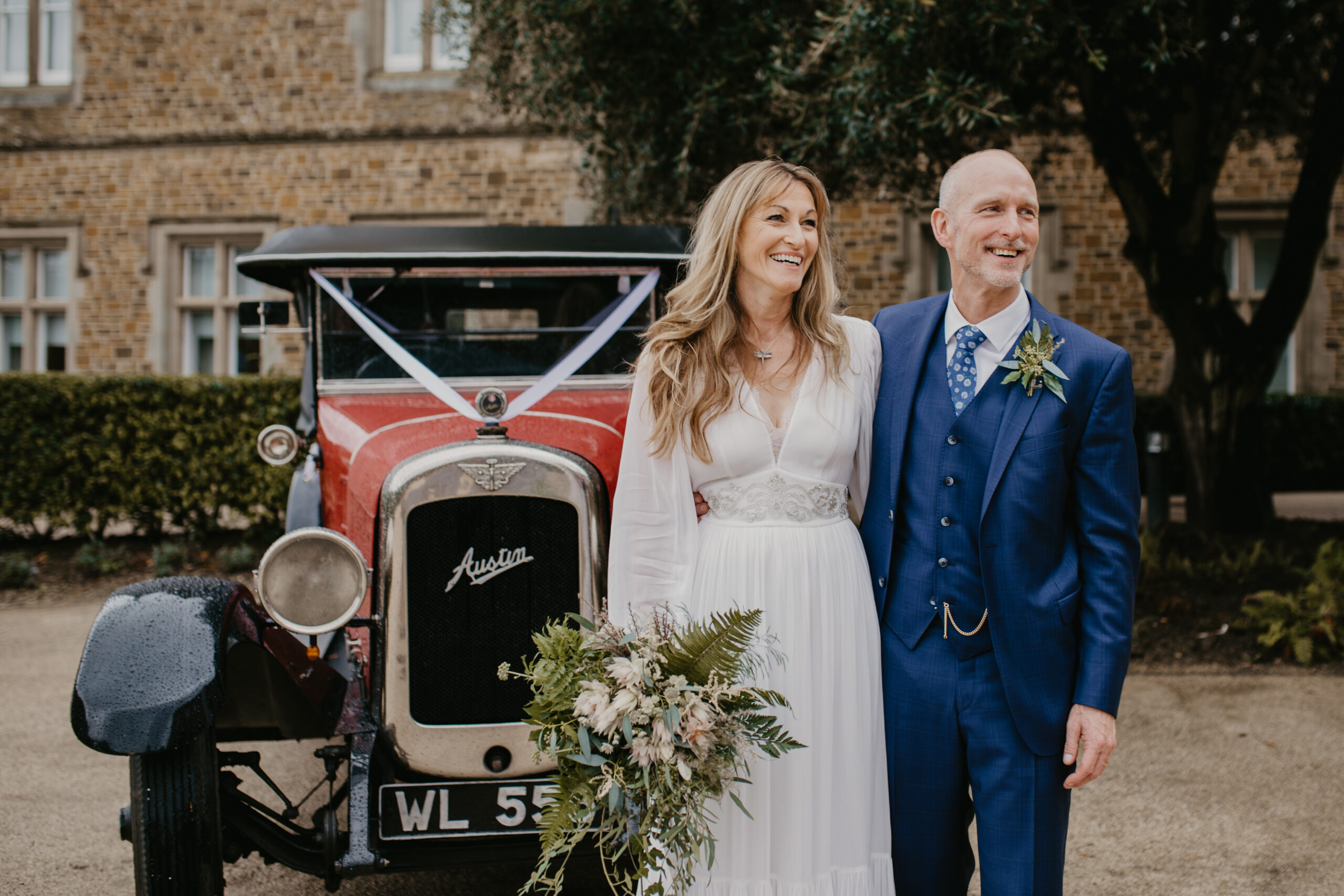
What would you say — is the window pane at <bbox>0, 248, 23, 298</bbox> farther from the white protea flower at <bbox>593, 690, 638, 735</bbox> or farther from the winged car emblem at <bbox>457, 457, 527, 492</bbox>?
the white protea flower at <bbox>593, 690, 638, 735</bbox>

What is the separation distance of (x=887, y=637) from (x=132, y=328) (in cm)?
1159

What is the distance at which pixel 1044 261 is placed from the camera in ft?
34.8

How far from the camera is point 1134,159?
6773mm

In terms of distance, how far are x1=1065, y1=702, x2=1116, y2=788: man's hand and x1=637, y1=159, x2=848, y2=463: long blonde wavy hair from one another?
83cm

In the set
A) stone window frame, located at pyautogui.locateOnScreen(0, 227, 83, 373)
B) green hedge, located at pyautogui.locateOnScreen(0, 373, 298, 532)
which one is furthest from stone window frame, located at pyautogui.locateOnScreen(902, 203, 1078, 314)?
stone window frame, located at pyautogui.locateOnScreen(0, 227, 83, 373)

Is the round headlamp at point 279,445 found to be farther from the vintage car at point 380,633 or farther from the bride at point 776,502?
the bride at point 776,502

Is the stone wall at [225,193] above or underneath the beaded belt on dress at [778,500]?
above

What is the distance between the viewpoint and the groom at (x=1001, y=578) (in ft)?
6.18

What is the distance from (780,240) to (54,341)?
40.2 feet

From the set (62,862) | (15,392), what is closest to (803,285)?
(62,862)

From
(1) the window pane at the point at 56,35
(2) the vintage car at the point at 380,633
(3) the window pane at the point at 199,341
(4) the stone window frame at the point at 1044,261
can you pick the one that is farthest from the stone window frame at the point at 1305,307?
(1) the window pane at the point at 56,35

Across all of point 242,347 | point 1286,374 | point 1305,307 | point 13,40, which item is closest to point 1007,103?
point 1305,307

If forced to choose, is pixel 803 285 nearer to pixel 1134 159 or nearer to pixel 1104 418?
pixel 1104 418

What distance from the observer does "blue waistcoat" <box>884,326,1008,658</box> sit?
192 cm
